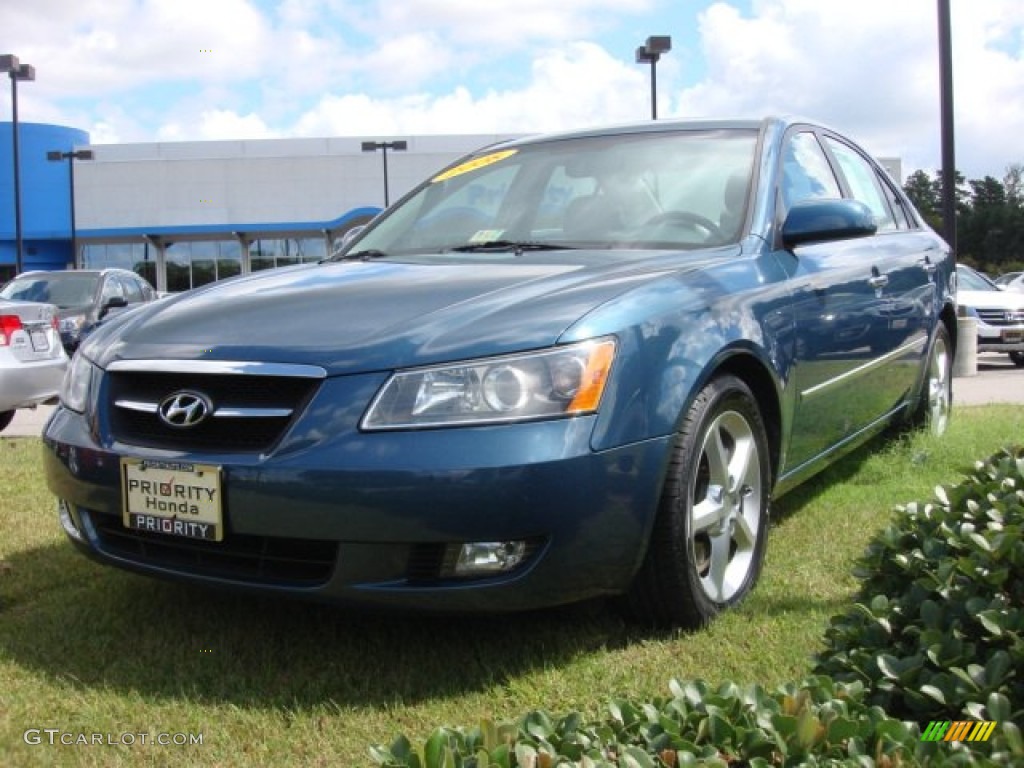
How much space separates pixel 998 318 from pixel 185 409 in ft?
42.5

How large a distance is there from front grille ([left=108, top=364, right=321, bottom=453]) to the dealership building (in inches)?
1608

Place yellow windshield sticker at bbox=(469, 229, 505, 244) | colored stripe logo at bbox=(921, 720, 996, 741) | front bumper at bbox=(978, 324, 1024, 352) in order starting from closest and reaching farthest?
colored stripe logo at bbox=(921, 720, 996, 741) → yellow windshield sticker at bbox=(469, 229, 505, 244) → front bumper at bbox=(978, 324, 1024, 352)

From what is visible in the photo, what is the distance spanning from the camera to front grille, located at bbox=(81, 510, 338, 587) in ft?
8.20

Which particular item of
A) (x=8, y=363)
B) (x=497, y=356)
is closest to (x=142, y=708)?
(x=497, y=356)

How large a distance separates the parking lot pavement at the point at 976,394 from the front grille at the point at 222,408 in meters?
4.84

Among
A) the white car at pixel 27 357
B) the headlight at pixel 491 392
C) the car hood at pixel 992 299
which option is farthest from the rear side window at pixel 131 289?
the headlight at pixel 491 392

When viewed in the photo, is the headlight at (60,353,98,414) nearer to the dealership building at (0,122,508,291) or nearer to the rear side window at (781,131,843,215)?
the rear side window at (781,131,843,215)

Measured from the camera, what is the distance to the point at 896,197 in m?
5.48

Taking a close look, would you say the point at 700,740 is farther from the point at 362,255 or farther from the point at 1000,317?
the point at 1000,317

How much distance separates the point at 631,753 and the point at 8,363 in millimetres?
6793

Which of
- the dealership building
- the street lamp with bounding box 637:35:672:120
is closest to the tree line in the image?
the dealership building

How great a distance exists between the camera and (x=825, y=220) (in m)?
3.42

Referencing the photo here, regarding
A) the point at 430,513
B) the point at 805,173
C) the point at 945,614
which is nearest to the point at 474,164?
the point at 805,173

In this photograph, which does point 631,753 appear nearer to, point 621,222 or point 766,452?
point 766,452
